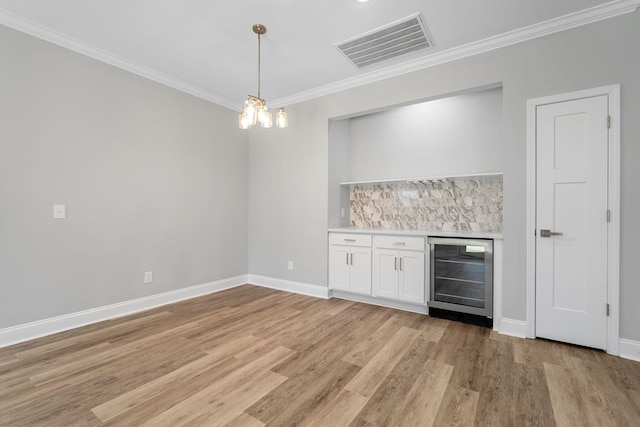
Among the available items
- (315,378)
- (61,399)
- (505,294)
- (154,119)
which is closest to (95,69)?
(154,119)

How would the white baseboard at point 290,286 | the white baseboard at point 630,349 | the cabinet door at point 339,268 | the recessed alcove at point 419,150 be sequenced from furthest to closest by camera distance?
the white baseboard at point 290,286
the cabinet door at point 339,268
the recessed alcove at point 419,150
the white baseboard at point 630,349

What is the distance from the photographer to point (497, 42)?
9.34ft

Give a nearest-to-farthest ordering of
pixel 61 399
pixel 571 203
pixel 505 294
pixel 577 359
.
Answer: pixel 61 399 < pixel 577 359 < pixel 571 203 < pixel 505 294

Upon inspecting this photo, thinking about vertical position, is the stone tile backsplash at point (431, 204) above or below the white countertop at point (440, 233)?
above

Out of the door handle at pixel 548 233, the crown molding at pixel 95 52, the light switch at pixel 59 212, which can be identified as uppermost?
the crown molding at pixel 95 52

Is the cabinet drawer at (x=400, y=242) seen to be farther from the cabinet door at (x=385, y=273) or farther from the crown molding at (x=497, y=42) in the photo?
the crown molding at (x=497, y=42)

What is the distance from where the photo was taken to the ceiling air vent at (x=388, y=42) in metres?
2.67

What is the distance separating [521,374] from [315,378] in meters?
A: 1.51

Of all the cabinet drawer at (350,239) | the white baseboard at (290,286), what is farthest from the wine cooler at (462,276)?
the white baseboard at (290,286)

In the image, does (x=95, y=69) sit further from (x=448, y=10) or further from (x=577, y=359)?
(x=577, y=359)

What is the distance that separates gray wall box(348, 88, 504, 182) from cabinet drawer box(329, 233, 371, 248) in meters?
0.66

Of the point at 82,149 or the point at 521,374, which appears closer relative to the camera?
the point at 521,374

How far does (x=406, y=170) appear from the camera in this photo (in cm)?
412

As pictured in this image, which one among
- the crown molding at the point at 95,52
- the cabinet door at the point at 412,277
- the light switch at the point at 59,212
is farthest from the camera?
the cabinet door at the point at 412,277
